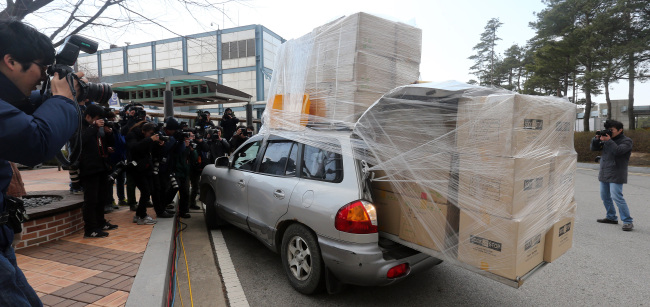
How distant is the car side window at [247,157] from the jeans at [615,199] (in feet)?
18.6

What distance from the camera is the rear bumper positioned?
265 cm

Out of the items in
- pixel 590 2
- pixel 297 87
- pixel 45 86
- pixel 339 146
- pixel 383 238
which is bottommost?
pixel 383 238

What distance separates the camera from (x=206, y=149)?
6410mm

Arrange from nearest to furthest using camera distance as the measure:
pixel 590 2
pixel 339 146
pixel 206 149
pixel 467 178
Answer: pixel 467 178 → pixel 339 146 → pixel 206 149 → pixel 590 2

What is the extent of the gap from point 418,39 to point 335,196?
1958 mm

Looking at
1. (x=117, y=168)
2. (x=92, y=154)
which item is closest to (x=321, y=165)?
(x=92, y=154)

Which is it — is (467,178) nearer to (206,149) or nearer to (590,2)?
(206,149)

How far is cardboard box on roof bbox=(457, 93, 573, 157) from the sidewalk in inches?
116

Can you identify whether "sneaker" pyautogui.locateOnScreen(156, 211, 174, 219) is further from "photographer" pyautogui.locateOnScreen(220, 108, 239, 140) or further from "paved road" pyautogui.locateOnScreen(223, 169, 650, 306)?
"photographer" pyautogui.locateOnScreen(220, 108, 239, 140)

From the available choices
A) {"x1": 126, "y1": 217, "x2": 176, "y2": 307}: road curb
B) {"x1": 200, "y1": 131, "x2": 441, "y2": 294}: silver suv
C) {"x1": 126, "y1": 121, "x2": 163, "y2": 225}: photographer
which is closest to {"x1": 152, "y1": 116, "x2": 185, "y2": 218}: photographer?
{"x1": 126, "y1": 121, "x2": 163, "y2": 225}: photographer

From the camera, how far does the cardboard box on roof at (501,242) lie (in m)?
2.24

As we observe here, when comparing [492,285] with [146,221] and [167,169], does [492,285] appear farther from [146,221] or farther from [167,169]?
[167,169]

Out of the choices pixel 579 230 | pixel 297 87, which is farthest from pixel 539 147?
pixel 579 230

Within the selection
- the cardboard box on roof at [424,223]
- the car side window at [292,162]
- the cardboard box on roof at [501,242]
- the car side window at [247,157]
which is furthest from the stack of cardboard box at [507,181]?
the car side window at [247,157]
